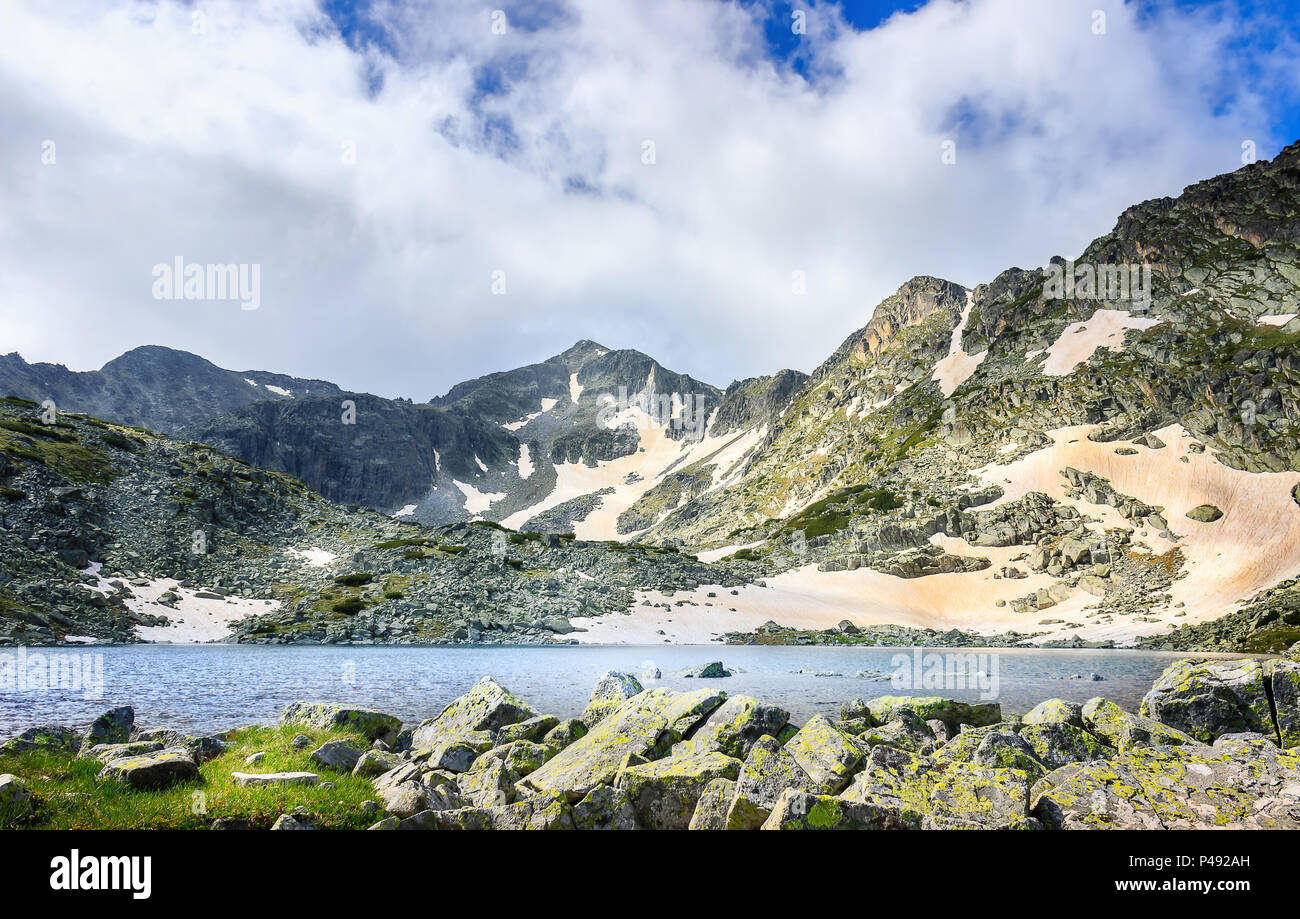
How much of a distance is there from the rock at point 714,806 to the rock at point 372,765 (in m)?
8.66

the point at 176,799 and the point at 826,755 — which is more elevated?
the point at 176,799

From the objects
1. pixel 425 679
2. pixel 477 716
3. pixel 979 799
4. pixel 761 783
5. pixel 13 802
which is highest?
pixel 13 802

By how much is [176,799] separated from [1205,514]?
14989 centimetres

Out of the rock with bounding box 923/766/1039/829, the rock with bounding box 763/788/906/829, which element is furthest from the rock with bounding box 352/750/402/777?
the rock with bounding box 923/766/1039/829

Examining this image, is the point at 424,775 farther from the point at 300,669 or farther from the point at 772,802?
the point at 300,669

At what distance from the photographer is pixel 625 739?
16.5 meters

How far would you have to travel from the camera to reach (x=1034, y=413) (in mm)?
160000

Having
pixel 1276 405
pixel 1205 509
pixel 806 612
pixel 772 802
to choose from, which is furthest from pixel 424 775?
pixel 1276 405

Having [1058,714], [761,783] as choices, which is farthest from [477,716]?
[1058,714]

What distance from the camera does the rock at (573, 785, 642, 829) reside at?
11.0 metres

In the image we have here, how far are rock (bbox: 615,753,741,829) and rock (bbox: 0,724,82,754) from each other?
13.9 metres

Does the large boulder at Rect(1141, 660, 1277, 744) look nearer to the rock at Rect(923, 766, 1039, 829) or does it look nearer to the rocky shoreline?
the rocky shoreline

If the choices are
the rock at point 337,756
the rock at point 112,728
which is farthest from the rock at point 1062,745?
the rock at point 112,728

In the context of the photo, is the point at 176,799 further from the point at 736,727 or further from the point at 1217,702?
the point at 1217,702
